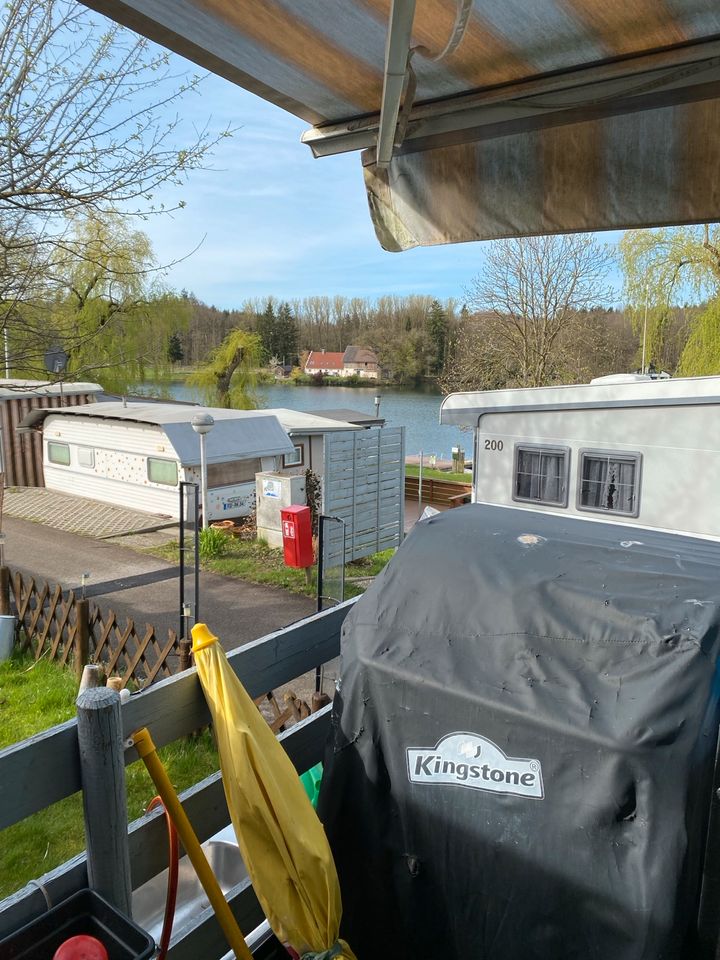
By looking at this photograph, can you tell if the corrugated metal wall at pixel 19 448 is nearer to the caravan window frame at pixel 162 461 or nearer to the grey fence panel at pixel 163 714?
the caravan window frame at pixel 162 461

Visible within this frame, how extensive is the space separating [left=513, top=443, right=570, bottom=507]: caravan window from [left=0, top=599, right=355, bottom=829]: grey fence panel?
8.05 m

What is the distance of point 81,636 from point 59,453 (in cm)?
1505

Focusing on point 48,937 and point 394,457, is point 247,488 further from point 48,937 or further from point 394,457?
point 48,937

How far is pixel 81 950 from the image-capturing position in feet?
4.86

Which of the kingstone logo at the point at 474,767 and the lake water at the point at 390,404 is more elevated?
the kingstone logo at the point at 474,767

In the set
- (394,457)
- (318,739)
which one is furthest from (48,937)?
(394,457)

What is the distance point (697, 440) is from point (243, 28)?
8.29m

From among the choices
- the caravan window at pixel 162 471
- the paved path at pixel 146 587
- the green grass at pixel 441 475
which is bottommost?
the green grass at pixel 441 475

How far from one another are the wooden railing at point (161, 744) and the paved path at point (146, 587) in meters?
7.33

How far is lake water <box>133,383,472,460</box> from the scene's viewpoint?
36469 millimetres

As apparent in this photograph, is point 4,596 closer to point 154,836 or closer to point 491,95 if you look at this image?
point 154,836

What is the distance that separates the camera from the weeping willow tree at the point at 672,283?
21273 millimetres

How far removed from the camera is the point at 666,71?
203cm

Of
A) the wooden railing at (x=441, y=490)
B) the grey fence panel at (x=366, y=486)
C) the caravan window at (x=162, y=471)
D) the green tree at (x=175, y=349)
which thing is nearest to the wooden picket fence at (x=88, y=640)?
the grey fence panel at (x=366, y=486)
